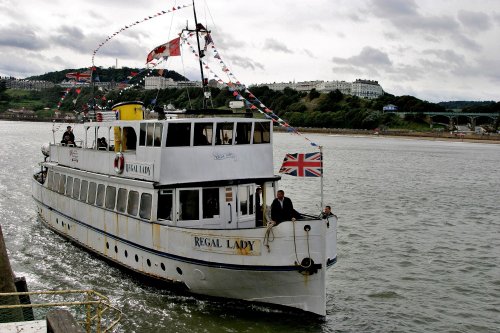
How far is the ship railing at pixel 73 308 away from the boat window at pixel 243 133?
655 centimetres

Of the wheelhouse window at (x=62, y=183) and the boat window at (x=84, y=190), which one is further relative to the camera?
the wheelhouse window at (x=62, y=183)

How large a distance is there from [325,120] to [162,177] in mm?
170355

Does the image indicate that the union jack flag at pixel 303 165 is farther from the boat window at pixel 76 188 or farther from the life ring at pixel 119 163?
the boat window at pixel 76 188

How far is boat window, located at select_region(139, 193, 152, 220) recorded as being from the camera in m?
16.8

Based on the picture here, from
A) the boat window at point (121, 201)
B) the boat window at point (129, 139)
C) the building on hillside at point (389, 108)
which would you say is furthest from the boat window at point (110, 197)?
the building on hillside at point (389, 108)

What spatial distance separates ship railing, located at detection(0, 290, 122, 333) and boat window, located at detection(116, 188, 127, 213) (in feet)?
10.6

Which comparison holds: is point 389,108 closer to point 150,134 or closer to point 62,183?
point 62,183

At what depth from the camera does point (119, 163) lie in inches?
731

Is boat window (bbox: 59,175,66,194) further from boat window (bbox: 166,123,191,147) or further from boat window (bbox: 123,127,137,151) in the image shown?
boat window (bbox: 166,123,191,147)

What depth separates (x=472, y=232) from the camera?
3000cm

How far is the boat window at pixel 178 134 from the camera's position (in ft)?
53.6

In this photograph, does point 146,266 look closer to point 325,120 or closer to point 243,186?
point 243,186

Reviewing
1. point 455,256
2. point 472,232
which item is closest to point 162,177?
point 455,256

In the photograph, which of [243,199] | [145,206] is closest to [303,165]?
[243,199]
